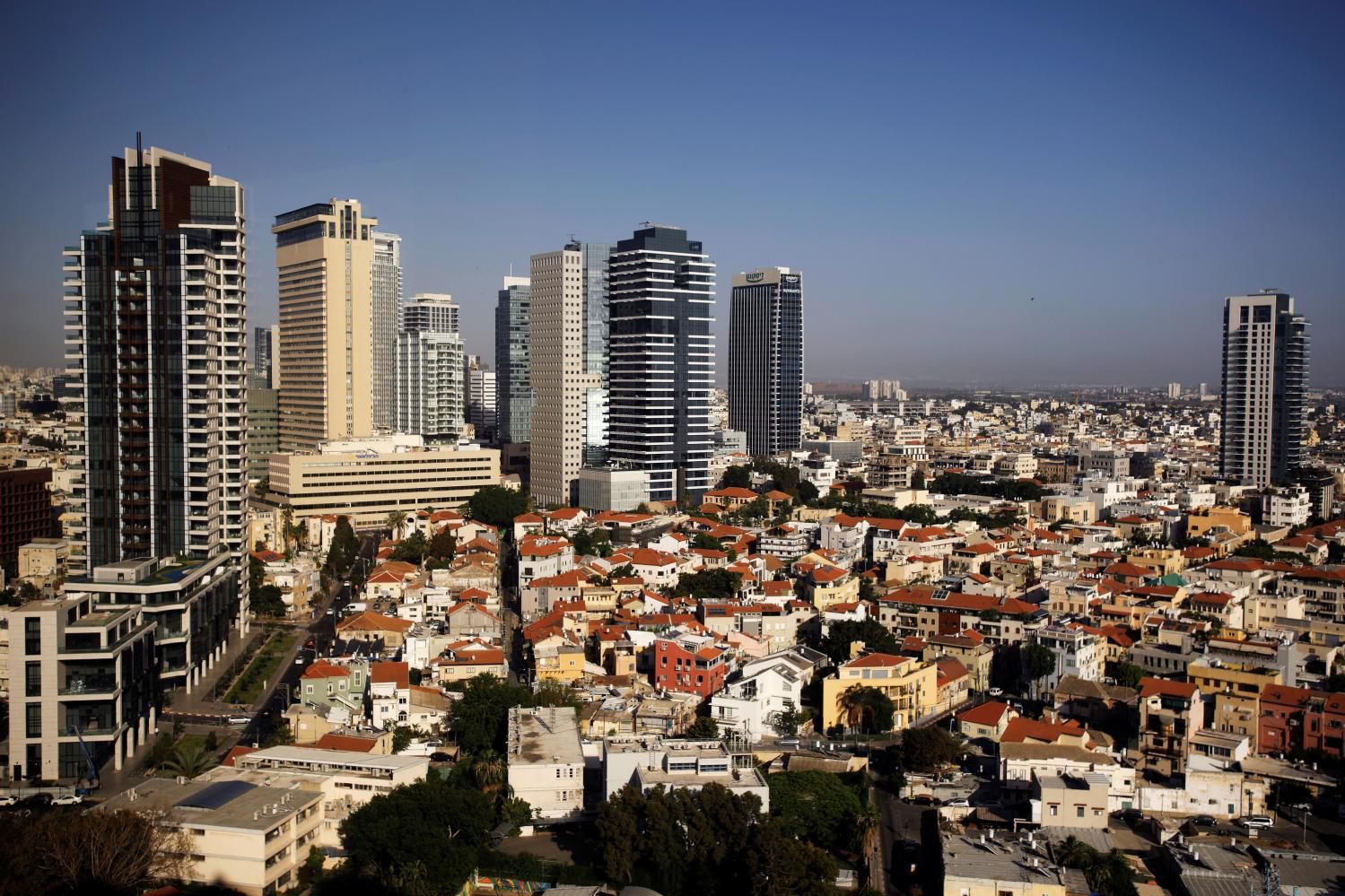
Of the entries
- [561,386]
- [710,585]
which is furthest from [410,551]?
[561,386]

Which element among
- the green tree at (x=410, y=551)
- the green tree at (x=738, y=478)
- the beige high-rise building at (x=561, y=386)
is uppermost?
the beige high-rise building at (x=561, y=386)

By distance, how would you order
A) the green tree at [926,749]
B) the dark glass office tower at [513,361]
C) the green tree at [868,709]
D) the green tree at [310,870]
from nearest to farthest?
the green tree at [310,870], the green tree at [926,749], the green tree at [868,709], the dark glass office tower at [513,361]

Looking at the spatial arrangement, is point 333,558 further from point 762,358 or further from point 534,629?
point 762,358

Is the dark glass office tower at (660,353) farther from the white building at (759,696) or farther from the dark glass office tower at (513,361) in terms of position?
the white building at (759,696)

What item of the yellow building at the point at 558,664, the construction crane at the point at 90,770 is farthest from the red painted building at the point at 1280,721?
the construction crane at the point at 90,770

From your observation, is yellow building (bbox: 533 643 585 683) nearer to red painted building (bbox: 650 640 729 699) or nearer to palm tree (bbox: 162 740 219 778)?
red painted building (bbox: 650 640 729 699)

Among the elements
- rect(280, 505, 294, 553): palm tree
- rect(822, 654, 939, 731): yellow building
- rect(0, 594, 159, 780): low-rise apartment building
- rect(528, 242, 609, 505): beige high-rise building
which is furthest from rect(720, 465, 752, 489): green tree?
rect(0, 594, 159, 780): low-rise apartment building
